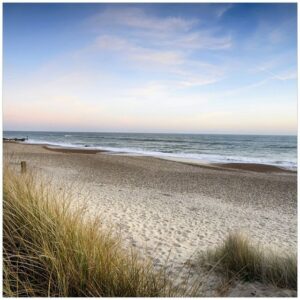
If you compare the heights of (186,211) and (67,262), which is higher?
(67,262)

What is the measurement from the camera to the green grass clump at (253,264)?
3342 millimetres

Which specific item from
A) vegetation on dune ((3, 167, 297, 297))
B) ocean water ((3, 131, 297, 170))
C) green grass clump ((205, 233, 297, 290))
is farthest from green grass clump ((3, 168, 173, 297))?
ocean water ((3, 131, 297, 170))

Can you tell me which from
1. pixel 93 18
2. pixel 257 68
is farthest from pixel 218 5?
pixel 93 18

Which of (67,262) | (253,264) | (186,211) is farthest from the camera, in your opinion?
(186,211)

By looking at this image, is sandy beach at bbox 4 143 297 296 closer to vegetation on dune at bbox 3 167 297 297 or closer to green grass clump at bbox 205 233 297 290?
green grass clump at bbox 205 233 297 290

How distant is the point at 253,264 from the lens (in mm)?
3641

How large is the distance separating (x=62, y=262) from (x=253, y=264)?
2425 mm

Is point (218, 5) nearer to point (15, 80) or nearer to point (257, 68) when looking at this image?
point (257, 68)

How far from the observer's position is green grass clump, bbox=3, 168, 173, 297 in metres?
2.38

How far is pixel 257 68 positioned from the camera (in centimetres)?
387

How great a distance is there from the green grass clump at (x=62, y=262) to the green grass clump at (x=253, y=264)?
1195mm

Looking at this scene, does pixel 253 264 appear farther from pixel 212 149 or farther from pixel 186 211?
pixel 212 149

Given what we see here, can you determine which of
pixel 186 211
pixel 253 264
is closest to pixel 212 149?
pixel 186 211

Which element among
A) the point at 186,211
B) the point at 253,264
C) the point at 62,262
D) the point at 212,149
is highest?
the point at 62,262
